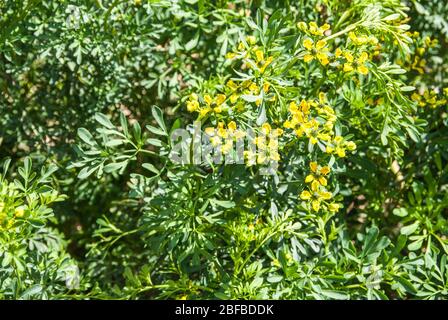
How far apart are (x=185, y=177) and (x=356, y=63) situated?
1.86ft

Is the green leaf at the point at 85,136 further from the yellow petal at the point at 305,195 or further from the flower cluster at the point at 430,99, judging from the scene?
the flower cluster at the point at 430,99

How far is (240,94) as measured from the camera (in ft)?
6.19

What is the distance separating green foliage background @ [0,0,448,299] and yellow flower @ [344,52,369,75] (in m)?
0.11

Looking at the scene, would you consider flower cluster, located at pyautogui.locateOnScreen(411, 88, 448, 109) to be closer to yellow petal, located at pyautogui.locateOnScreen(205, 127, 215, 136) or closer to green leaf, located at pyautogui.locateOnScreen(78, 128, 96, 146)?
yellow petal, located at pyautogui.locateOnScreen(205, 127, 215, 136)

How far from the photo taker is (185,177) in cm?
200

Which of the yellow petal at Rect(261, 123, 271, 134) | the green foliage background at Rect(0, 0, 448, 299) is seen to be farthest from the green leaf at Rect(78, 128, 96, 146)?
the yellow petal at Rect(261, 123, 271, 134)

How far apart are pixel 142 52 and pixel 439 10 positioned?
119cm

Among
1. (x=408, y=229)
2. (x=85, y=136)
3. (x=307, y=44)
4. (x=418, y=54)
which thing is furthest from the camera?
(x=418, y=54)

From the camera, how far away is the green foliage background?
6.64 feet

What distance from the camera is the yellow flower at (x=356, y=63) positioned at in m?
1.84

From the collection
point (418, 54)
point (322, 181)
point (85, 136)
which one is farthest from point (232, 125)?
point (418, 54)

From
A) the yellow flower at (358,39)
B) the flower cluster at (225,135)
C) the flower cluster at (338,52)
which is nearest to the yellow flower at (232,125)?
the flower cluster at (225,135)

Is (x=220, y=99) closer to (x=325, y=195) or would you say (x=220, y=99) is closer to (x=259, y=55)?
(x=259, y=55)

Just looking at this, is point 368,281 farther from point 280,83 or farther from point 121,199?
point 121,199
